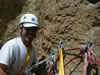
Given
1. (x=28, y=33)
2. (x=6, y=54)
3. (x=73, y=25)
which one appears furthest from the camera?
(x=73, y=25)

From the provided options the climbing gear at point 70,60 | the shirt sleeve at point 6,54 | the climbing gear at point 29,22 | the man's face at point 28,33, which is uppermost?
the climbing gear at point 29,22

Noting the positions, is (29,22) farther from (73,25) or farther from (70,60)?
(70,60)

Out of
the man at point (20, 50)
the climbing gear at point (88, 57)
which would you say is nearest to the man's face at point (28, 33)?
the man at point (20, 50)

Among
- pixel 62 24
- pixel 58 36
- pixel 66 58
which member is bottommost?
pixel 66 58

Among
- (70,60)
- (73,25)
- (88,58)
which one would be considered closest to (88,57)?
(88,58)

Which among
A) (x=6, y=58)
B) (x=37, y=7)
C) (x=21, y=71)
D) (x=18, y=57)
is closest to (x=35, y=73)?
(x=21, y=71)

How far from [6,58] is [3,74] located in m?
0.20

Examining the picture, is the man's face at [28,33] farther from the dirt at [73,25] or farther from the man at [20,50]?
the dirt at [73,25]

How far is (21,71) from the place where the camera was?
1669 mm

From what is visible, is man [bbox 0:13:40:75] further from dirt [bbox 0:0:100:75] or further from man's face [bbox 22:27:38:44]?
dirt [bbox 0:0:100:75]

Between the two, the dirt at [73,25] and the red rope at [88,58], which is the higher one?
the dirt at [73,25]

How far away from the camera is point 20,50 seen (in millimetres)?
1595

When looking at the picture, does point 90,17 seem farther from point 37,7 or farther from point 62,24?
point 37,7

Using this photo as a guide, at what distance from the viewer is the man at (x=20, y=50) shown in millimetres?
1411
